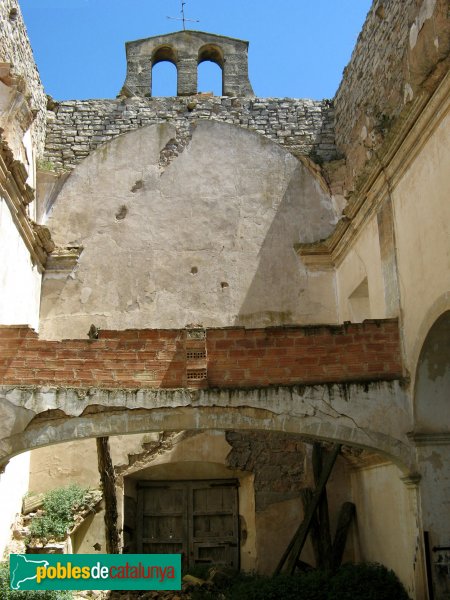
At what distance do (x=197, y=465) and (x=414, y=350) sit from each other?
15.5 feet

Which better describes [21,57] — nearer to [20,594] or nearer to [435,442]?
[20,594]

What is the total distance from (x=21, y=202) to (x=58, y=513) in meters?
4.35

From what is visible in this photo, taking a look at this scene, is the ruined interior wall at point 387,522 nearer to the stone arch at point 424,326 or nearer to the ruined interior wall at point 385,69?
the stone arch at point 424,326

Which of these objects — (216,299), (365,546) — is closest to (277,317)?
(216,299)

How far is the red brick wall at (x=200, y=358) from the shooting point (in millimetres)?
7141

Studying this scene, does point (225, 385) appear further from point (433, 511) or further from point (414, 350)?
point (433, 511)

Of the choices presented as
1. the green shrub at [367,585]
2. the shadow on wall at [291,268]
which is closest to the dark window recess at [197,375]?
the green shrub at [367,585]

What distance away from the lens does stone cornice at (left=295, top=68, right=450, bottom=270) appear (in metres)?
6.76

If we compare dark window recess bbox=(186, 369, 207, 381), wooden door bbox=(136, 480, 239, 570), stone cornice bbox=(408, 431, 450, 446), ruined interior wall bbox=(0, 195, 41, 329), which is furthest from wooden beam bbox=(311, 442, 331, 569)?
ruined interior wall bbox=(0, 195, 41, 329)

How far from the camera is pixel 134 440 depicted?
10500 mm

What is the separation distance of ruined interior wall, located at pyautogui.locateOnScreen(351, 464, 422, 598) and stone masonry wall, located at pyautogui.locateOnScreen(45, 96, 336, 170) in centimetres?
594

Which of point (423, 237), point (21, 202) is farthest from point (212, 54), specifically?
point (423, 237)

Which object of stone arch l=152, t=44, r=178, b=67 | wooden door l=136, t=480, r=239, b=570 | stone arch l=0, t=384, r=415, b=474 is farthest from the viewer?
stone arch l=152, t=44, r=178, b=67

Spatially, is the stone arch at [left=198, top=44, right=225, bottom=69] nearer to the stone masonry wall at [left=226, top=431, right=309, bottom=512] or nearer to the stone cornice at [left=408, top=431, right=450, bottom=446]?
the stone masonry wall at [left=226, top=431, right=309, bottom=512]
